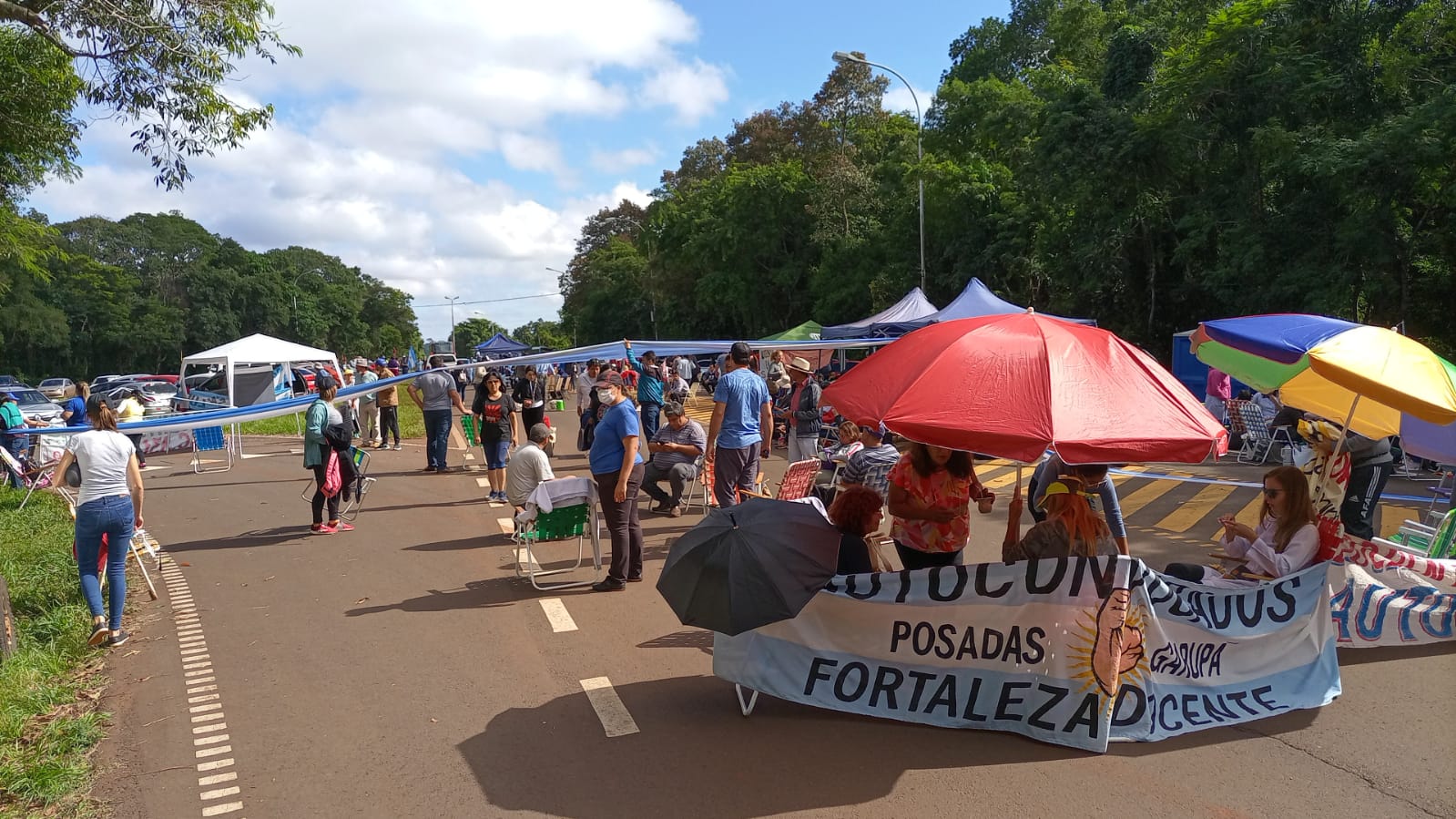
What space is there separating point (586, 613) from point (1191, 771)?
4237mm

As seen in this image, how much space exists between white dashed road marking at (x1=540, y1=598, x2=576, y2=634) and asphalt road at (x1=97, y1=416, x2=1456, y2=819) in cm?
4

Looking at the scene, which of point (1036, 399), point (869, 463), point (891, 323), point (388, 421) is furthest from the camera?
point (388, 421)

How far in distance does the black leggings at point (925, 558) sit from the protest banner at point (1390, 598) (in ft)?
7.98

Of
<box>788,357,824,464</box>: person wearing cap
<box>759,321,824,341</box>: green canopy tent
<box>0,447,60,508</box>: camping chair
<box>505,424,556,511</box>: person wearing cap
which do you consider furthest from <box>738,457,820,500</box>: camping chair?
<box>759,321,824,341</box>: green canopy tent

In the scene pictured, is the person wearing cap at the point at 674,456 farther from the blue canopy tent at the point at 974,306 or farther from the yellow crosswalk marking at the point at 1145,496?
the blue canopy tent at the point at 974,306

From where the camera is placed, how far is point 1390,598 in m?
5.53

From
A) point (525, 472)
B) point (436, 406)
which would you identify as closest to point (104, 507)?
point (525, 472)

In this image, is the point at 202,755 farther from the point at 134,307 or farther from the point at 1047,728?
the point at 134,307

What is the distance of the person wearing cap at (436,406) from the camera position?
1381 centimetres

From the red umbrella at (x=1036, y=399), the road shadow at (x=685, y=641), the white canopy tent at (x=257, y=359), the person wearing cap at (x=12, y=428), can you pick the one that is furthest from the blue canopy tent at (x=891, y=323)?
the person wearing cap at (x=12, y=428)

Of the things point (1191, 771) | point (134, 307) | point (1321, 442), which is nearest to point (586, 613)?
point (1191, 771)

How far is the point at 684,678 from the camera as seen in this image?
541 centimetres

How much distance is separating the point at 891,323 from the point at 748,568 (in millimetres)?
14458

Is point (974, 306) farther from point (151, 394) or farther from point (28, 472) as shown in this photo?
point (151, 394)
